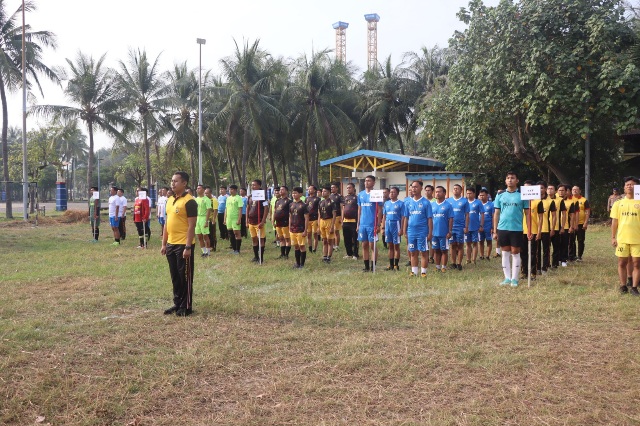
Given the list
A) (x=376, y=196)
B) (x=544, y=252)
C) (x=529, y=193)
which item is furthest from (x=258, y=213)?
(x=544, y=252)

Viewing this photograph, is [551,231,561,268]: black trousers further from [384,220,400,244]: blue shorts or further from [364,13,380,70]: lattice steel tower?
[364,13,380,70]: lattice steel tower

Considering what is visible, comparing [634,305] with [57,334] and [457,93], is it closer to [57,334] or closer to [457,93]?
[57,334]

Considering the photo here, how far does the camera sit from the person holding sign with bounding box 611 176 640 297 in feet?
26.3

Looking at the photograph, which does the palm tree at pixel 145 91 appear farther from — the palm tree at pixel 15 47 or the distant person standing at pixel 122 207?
the distant person standing at pixel 122 207

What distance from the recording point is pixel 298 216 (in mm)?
11180

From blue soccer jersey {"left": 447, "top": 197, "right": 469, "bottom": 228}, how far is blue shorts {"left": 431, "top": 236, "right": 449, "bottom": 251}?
98 centimetres

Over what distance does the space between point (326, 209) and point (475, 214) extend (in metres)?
3.33

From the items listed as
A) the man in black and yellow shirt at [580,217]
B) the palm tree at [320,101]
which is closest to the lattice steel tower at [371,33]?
the palm tree at [320,101]

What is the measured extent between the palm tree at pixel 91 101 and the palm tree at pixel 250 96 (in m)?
6.02

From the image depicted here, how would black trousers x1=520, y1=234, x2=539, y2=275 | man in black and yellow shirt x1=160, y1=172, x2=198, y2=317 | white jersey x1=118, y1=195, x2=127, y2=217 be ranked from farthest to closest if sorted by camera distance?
white jersey x1=118, y1=195, x2=127, y2=217, black trousers x1=520, y1=234, x2=539, y2=275, man in black and yellow shirt x1=160, y1=172, x2=198, y2=317

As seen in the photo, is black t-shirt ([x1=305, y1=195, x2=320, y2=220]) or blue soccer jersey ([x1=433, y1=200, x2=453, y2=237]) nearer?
blue soccer jersey ([x1=433, y1=200, x2=453, y2=237])

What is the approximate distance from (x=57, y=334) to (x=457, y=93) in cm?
1815

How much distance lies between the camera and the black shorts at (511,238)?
892 cm

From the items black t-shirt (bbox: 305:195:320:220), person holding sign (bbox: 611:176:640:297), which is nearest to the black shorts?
person holding sign (bbox: 611:176:640:297)
